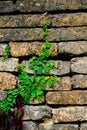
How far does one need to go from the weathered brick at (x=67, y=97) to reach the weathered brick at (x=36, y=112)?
0.27ft

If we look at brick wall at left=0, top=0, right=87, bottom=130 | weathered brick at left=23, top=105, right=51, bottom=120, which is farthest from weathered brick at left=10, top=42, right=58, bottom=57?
weathered brick at left=23, top=105, right=51, bottom=120

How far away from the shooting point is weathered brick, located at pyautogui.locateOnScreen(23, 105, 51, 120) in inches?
151

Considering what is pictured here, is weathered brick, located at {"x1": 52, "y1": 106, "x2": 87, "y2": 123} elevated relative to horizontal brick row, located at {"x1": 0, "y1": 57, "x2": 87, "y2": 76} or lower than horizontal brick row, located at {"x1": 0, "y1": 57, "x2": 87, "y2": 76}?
lower

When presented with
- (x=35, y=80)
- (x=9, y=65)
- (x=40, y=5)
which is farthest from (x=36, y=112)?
(x=40, y=5)

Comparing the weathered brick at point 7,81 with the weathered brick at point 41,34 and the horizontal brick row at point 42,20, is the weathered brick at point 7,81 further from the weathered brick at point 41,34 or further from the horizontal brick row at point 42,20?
the horizontal brick row at point 42,20

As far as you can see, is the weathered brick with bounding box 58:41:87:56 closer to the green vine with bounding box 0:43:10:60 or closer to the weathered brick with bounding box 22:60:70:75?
the weathered brick with bounding box 22:60:70:75

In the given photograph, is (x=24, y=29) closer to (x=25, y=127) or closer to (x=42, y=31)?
(x=42, y=31)

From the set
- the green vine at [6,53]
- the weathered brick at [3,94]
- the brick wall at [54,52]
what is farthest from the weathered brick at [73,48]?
the weathered brick at [3,94]

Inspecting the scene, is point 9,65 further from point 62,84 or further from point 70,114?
point 70,114

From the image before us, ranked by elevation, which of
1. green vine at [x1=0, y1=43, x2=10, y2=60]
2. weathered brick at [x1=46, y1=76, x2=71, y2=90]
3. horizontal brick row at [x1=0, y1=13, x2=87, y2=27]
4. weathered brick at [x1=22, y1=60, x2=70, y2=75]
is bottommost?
weathered brick at [x1=46, y1=76, x2=71, y2=90]

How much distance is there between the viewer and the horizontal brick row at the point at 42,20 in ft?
12.9

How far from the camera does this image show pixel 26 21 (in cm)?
397

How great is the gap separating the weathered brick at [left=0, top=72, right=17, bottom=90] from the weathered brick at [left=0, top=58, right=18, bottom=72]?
5 cm

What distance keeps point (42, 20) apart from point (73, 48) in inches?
16.1
